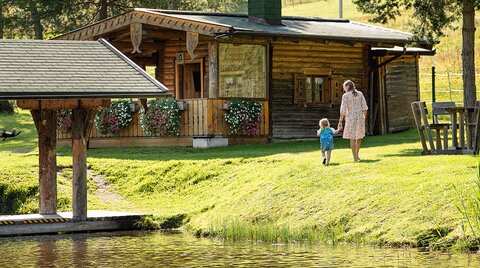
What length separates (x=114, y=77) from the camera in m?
22.9

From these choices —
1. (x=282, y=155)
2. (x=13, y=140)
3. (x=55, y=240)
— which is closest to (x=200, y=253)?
(x=55, y=240)

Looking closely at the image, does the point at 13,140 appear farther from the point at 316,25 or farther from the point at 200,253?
the point at 200,253

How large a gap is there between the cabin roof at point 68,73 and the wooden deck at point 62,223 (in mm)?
2619

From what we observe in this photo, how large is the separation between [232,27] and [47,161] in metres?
10.5

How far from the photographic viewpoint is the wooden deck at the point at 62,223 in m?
22.0

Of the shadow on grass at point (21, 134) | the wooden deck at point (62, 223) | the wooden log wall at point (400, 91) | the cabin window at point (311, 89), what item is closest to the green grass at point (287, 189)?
the wooden deck at point (62, 223)

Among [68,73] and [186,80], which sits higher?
[186,80]

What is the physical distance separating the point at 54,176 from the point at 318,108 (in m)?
14.8

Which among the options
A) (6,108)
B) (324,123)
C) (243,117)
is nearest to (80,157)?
(324,123)

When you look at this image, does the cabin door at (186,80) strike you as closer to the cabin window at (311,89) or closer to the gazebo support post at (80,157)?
the cabin window at (311,89)

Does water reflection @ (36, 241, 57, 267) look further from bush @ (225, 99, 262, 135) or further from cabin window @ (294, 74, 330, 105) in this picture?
cabin window @ (294, 74, 330, 105)

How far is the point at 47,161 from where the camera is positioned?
76.6 ft

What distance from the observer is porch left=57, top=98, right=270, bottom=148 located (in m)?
34.2

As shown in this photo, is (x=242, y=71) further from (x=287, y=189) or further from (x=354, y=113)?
(x=287, y=189)
